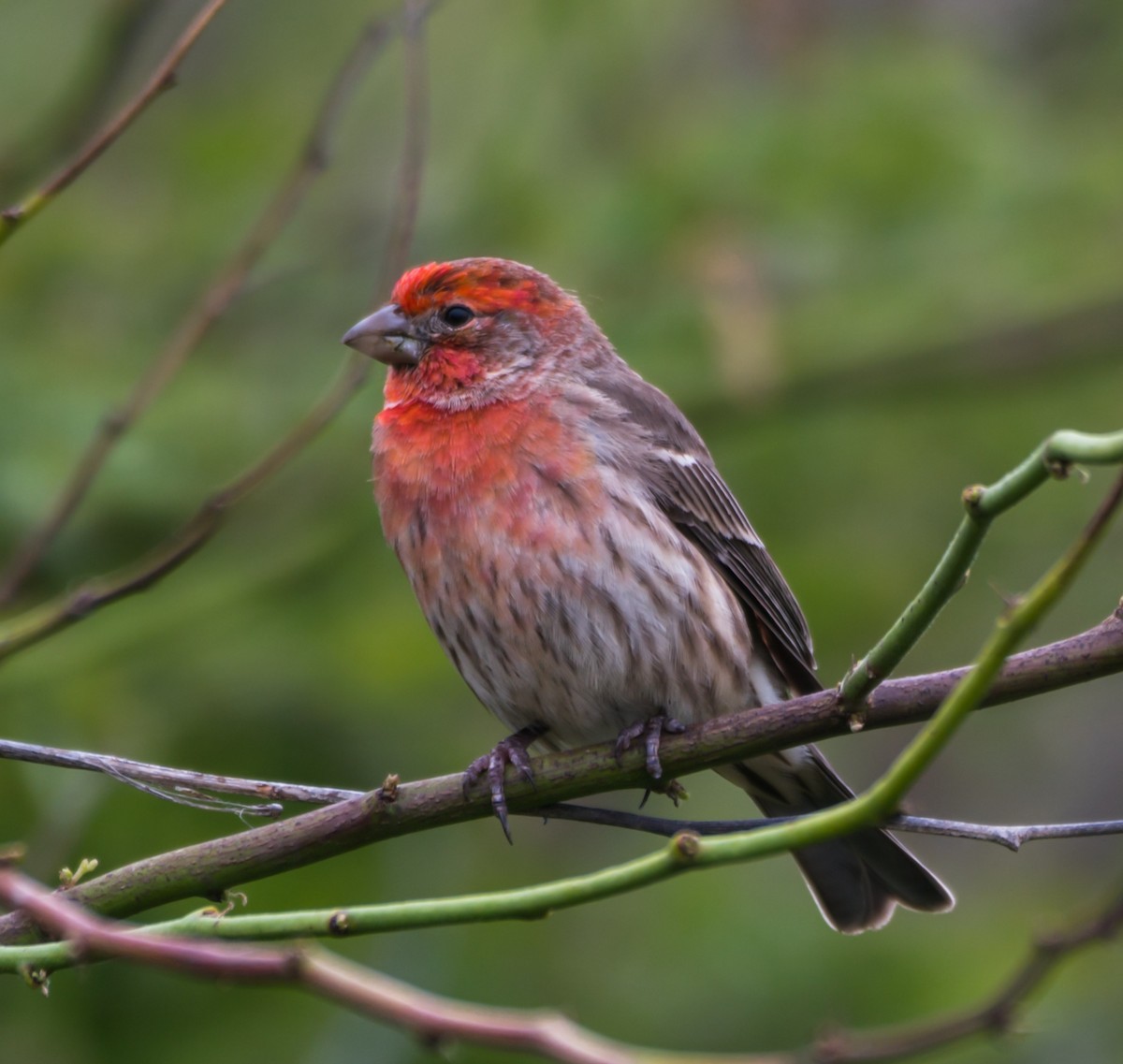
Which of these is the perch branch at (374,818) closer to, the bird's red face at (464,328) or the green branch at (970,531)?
the green branch at (970,531)

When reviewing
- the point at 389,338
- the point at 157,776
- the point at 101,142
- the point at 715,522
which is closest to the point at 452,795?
the point at 157,776

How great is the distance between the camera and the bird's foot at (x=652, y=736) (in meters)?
3.81

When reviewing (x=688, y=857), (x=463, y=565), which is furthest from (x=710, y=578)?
(x=688, y=857)

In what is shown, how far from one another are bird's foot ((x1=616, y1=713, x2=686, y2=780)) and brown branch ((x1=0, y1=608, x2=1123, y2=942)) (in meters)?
0.04

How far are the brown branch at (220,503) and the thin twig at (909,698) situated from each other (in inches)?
20.3

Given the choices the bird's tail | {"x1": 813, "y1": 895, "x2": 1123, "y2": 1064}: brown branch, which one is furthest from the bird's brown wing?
{"x1": 813, "y1": 895, "x2": 1123, "y2": 1064}: brown branch

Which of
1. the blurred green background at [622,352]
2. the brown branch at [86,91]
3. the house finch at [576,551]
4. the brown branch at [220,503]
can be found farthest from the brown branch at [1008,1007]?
the brown branch at [86,91]

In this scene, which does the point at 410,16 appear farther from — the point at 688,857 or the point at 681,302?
the point at 688,857

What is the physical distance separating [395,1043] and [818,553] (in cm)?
255

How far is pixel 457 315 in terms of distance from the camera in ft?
19.6

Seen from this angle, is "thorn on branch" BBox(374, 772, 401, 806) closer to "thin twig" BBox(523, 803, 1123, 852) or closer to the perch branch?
the perch branch

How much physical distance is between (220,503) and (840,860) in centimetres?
240

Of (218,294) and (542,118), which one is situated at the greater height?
(542,118)

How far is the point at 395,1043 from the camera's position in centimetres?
619
